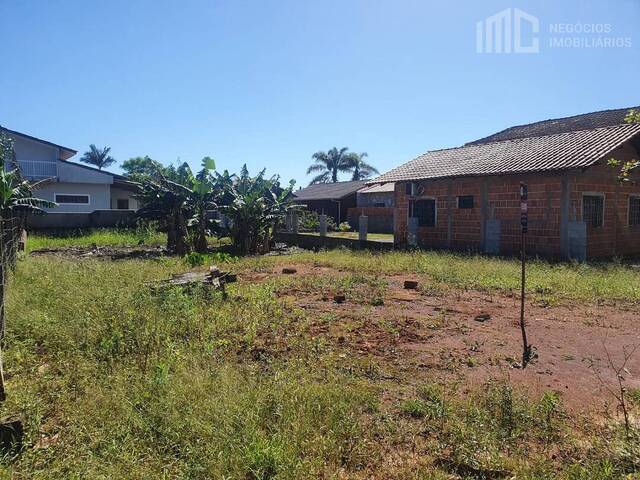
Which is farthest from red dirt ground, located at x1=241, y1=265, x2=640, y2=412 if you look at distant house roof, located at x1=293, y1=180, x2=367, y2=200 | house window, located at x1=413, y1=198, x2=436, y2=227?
distant house roof, located at x1=293, y1=180, x2=367, y2=200

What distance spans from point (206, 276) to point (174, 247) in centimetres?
925

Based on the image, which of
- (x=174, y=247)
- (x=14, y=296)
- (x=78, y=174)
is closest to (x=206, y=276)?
(x=14, y=296)

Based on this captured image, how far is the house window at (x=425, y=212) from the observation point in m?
18.3

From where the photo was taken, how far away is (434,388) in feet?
13.9

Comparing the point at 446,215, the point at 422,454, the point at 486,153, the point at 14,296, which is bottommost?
the point at 422,454

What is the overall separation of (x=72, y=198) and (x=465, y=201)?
24.4 meters

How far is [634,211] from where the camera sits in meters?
16.8

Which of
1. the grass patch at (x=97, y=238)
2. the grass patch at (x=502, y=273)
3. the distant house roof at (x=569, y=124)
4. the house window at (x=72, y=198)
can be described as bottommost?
the grass patch at (x=502, y=273)

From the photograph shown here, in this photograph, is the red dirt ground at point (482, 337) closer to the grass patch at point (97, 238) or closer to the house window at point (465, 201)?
the house window at point (465, 201)

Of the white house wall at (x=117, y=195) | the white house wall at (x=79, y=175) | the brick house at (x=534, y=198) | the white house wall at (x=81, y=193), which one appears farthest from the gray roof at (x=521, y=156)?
the white house wall at (x=117, y=195)

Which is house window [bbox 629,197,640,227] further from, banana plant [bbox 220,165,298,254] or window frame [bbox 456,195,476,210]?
banana plant [bbox 220,165,298,254]

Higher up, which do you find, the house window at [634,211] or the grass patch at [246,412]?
the house window at [634,211]

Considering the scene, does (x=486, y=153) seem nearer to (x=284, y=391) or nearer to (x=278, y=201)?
(x=278, y=201)

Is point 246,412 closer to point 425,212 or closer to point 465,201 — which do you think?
point 465,201
